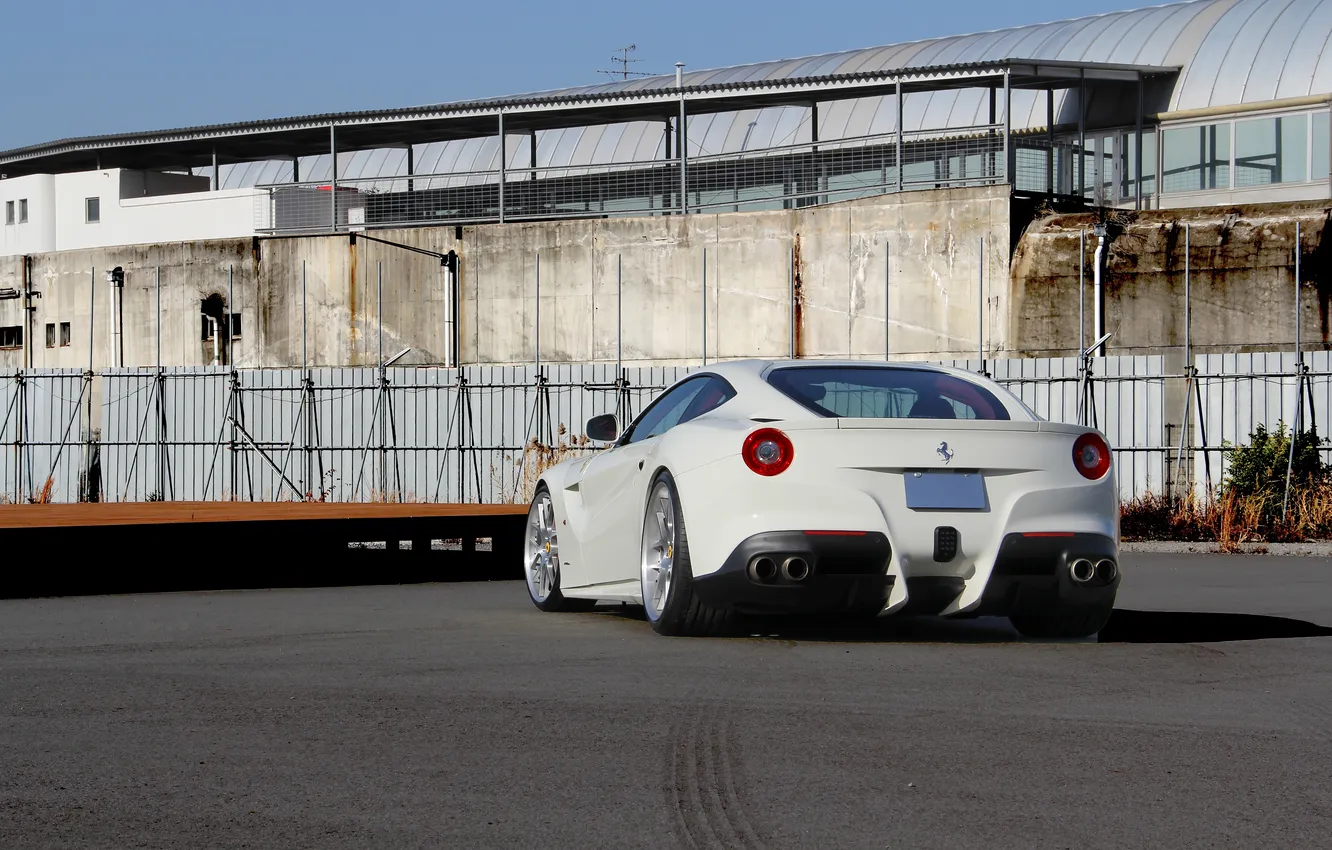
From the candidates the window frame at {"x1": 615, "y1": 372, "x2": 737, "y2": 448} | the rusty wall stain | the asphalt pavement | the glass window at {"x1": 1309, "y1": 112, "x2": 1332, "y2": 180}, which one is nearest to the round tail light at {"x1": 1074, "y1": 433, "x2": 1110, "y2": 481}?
the asphalt pavement

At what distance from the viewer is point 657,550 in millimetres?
8289

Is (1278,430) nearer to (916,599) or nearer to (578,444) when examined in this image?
(578,444)

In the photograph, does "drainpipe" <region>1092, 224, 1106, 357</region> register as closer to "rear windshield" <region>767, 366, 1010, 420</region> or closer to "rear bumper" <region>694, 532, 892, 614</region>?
"rear windshield" <region>767, 366, 1010, 420</region>

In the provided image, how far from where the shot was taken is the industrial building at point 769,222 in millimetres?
26141

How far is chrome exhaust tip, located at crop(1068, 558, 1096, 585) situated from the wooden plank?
6.34m

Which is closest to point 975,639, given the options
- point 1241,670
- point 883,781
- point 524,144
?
point 1241,670

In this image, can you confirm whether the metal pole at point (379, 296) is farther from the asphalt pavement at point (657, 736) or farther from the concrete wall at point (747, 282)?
the asphalt pavement at point (657, 736)

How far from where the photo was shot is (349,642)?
820cm

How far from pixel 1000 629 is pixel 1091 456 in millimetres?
1399

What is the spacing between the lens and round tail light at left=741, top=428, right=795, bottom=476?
762cm

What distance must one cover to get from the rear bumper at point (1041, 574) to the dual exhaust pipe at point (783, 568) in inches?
32.7

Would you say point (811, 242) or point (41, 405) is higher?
point (811, 242)

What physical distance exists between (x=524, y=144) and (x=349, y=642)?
114 feet

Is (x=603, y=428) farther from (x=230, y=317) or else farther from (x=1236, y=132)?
(x=230, y=317)
